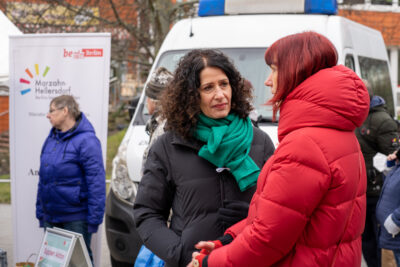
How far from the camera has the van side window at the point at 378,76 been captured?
22.8 ft

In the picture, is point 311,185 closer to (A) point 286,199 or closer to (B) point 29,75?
(A) point 286,199

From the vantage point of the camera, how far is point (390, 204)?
4.12 m

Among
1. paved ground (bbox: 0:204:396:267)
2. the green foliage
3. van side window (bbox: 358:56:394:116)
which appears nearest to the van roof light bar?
van side window (bbox: 358:56:394:116)

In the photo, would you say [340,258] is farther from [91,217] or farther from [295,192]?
[91,217]

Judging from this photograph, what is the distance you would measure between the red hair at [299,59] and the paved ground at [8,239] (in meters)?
4.69

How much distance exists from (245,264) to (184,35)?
4.42 metres

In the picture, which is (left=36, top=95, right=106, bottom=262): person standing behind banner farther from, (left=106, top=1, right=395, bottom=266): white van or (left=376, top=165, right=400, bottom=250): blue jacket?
(left=376, top=165, right=400, bottom=250): blue jacket

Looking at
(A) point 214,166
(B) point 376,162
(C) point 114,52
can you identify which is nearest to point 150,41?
(C) point 114,52

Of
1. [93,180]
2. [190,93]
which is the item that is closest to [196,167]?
[190,93]

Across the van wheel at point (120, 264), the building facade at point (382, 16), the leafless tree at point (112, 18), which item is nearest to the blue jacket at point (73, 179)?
the van wheel at point (120, 264)

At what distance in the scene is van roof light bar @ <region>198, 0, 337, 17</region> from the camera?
6.39 metres

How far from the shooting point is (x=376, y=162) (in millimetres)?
5895

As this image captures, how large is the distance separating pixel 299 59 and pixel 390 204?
228 cm

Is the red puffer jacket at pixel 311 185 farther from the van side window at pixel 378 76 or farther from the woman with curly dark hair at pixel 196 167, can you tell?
the van side window at pixel 378 76
